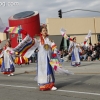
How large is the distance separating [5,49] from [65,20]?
83.4 feet

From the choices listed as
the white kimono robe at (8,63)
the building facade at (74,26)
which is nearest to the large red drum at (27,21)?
the building facade at (74,26)

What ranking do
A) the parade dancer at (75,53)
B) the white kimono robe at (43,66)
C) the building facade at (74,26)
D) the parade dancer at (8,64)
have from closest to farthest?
1. the white kimono robe at (43,66)
2. the parade dancer at (8,64)
3. the parade dancer at (75,53)
4. the building facade at (74,26)

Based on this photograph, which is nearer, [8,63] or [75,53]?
[8,63]

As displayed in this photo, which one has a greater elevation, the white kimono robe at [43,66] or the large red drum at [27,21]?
the white kimono robe at [43,66]

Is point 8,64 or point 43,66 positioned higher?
point 43,66

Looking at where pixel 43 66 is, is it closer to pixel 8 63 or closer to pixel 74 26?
pixel 8 63

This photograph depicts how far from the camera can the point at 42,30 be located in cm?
891

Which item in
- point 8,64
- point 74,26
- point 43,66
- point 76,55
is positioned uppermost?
point 43,66

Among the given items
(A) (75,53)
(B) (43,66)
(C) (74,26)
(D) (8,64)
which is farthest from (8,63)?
(C) (74,26)

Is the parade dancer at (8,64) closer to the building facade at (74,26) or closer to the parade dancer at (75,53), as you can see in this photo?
the parade dancer at (75,53)

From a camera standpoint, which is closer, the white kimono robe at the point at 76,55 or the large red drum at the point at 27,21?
the white kimono robe at the point at 76,55

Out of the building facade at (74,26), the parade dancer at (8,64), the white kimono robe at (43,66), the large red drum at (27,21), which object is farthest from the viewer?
the large red drum at (27,21)

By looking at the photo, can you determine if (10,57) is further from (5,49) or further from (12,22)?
(12,22)

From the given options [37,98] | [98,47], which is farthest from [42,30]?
[98,47]
